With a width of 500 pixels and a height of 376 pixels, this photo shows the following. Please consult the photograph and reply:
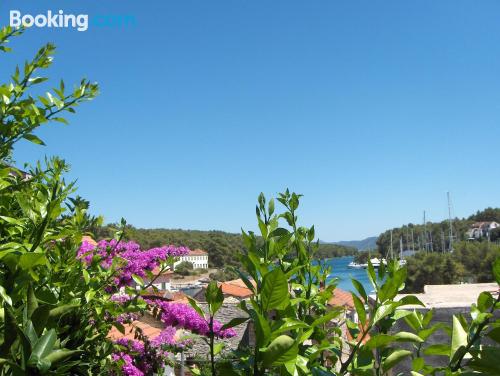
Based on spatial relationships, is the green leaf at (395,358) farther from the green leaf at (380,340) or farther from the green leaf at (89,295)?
the green leaf at (89,295)

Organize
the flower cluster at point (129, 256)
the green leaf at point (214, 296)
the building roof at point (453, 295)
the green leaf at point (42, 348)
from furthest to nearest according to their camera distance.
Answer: the building roof at point (453, 295)
the flower cluster at point (129, 256)
the green leaf at point (214, 296)
the green leaf at point (42, 348)

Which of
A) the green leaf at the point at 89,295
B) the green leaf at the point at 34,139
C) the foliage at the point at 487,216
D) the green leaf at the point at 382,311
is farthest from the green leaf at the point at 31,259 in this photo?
the foliage at the point at 487,216

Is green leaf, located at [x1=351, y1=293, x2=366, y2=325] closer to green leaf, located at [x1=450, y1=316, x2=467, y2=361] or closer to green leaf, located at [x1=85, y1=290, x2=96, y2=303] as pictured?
green leaf, located at [x1=450, y1=316, x2=467, y2=361]

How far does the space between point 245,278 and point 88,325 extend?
1.40 meters

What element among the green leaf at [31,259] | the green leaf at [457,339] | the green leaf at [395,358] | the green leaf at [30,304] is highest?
the green leaf at [31,259]

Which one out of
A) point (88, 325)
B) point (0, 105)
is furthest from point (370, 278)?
point (0, 105)

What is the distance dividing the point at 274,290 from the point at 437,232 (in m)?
133

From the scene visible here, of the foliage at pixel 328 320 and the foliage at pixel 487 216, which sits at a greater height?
the foliage at pixel 487 216

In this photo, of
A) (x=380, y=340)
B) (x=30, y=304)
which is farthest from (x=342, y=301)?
(x=30, y=304)

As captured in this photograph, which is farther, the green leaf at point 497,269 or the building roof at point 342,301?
the building roof at point 342,301

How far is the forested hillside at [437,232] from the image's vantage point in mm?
108438

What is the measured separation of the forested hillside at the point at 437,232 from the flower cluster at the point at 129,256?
101 meters

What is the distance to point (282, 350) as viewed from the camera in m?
0.75

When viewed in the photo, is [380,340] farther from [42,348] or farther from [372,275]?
[42,348]
